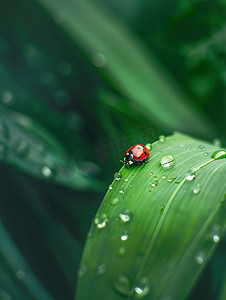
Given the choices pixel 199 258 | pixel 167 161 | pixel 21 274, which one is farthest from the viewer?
pixel 21 274

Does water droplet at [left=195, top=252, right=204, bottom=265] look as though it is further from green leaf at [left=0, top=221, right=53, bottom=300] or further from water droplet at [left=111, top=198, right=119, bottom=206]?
green leaf at [left=0, top=221, right=53, bottom=300]

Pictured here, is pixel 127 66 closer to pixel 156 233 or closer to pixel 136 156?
pixel 136 156

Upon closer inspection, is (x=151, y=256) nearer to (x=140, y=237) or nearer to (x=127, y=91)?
(x=140, y=237)

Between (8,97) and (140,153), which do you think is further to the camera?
(8,97)

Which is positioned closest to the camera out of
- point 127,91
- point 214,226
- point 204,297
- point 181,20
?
point 214,226

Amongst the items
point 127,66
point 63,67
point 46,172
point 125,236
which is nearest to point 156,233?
point 125,236

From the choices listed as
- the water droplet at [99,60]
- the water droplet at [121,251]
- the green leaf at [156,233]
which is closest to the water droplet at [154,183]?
the green leaf at [156,233]

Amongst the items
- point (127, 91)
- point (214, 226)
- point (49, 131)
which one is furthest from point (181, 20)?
point (214, 226)

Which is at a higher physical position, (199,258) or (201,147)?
(201,147)
